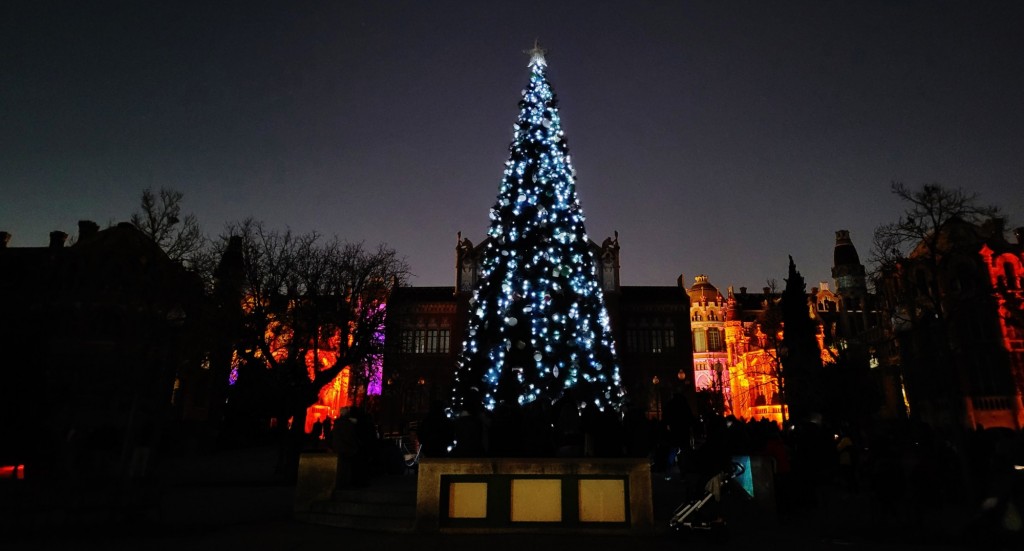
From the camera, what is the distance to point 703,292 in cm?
7506

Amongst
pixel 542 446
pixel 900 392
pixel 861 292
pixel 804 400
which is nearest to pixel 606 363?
pixel 542 446

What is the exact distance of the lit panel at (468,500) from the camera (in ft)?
34.0

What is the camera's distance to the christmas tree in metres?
19.1

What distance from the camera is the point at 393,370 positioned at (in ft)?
87.9

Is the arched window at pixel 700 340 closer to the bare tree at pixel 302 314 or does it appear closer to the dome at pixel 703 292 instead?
the dome at pixel 703 292

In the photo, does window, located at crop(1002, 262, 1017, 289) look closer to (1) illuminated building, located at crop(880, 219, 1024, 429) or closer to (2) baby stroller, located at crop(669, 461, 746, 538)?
(1) illuminated building, located at crop(880, 219, 1024, 429)

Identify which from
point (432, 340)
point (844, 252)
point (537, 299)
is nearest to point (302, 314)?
point (537, 299)

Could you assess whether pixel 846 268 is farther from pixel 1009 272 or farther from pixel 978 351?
pixel 978 351

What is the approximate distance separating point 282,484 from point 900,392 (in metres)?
47.9

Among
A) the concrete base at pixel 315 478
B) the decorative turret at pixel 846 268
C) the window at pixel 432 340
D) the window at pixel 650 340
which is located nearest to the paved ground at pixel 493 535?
the concrete base at pixel 315 478

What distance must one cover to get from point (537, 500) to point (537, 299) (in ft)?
32.2

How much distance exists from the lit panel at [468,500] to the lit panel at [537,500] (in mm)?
551

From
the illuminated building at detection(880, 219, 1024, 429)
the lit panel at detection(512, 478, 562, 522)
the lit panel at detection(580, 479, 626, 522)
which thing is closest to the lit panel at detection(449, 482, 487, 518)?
the lit panel at detection(512, 478, 562, 522)

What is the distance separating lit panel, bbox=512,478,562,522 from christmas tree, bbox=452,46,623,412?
8.06 m
